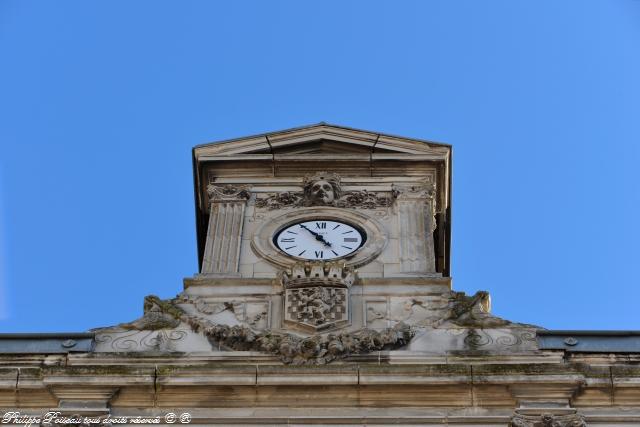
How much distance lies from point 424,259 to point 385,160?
9.39 ft

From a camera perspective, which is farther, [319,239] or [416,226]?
[416,226]

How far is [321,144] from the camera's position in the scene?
28.1 metres

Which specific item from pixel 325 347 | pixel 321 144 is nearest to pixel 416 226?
pixel 321 144

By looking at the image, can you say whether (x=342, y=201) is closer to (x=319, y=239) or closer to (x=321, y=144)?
(x=319, y=239)

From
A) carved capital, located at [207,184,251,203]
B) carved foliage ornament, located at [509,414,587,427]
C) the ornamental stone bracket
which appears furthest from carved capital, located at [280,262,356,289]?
carved foliage ornament, located at [509,414,587,427]

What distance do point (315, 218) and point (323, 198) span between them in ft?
1.56

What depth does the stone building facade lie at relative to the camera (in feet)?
69.5

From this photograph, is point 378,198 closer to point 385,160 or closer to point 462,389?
point 385,160

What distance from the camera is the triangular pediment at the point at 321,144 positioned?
2789cm

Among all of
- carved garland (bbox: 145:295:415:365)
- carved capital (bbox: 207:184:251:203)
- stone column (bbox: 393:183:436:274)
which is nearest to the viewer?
carved garland (bbox: 145:295:415:365)

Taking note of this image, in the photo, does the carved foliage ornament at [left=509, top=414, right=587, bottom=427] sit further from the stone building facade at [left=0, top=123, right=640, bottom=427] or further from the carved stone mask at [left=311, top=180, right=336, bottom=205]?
the carved stone mask at [left=311, top=180, right=336, bottom=205]

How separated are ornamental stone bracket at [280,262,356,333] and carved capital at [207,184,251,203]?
336cm

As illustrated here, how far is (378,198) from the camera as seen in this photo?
27109 mm

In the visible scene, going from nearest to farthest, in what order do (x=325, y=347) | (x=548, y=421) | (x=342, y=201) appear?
1. (x=548, y=421)
2. (x=325, y=347)
3. (x=342, y=201)
